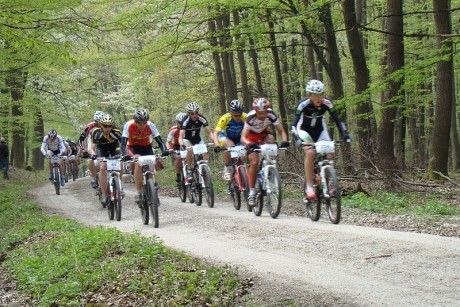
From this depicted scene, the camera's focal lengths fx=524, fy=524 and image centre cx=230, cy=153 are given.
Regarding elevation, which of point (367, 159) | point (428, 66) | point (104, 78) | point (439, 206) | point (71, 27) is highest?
point (104, 78)

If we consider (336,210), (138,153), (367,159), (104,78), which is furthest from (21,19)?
(104,78)

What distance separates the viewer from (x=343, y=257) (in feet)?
20.5

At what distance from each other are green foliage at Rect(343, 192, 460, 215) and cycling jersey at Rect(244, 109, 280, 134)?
2.79 meters

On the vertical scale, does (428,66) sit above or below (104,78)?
below

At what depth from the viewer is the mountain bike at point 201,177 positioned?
13000mm

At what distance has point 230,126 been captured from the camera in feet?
40.2

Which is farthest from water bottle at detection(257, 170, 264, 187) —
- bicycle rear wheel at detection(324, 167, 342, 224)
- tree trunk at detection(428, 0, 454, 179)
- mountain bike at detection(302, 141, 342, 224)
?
tree trunk at detection(428, 0, 454, 179)

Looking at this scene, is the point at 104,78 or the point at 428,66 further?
the point at 104,78

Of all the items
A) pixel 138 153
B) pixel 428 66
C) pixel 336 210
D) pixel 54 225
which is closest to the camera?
pixel 336 210

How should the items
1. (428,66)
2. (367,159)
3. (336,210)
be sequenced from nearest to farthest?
(336,210)
(428,66)
(367,159)

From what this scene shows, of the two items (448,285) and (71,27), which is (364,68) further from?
(448,285)

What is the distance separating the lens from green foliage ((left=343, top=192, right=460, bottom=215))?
424 inches

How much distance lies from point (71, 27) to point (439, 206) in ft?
27.8

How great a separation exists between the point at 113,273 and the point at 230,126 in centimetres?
631
